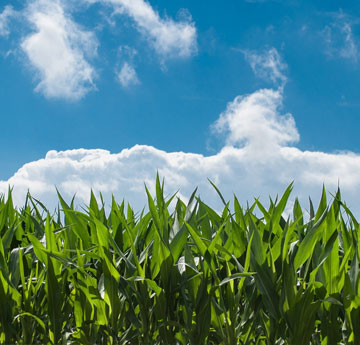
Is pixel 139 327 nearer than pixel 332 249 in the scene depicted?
No

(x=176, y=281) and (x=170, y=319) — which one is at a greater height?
(x=176, y=281)

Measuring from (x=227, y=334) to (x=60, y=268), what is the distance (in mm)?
676

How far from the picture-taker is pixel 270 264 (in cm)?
156

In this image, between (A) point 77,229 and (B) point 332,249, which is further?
(A) point 77,229

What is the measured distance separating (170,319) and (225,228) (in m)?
0.42

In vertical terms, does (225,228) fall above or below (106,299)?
above

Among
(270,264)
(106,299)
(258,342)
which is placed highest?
(270,264)

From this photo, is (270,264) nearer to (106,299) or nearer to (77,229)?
(106,299)

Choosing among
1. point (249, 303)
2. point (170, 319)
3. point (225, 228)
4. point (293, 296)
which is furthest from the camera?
point (225, 228)

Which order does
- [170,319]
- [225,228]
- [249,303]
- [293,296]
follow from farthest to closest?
[225,228]
[170,319]
[249,303]
[293,296]

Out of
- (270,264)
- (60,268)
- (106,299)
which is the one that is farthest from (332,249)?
(60,268)

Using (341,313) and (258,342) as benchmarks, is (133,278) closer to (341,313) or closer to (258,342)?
(258,342)

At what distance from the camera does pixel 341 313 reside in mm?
1617

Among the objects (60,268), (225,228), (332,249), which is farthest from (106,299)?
(332,249)
